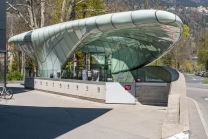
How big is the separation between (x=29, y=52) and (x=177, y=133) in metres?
29.4

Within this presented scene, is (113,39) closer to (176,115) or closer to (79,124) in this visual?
(79,124)

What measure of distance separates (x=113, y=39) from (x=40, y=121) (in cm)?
1654

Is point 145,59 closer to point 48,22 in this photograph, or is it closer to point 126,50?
point 126,50

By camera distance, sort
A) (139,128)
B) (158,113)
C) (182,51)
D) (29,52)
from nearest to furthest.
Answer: (139,128)
(158,113)
(29,52)
(182,51)

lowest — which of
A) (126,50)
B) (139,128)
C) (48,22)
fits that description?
(139,128)

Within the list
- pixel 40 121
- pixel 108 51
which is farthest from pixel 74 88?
pixel 40 121

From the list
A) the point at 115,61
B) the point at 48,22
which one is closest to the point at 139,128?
the point at 115,61

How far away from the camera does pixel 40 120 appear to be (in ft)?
45.6

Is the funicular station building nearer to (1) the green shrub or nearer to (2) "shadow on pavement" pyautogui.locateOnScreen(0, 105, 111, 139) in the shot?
(2) "shadow on pavement" pyautogui.locateOnScreen(0, 105, 111, 139)

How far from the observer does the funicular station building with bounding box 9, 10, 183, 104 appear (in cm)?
1898

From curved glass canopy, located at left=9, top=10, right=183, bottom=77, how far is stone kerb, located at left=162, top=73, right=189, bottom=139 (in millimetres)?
3353

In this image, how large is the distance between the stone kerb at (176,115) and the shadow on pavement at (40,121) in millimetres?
3286

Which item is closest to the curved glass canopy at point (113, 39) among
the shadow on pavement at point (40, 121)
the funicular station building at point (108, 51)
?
the funicular station building at point (108, 51)

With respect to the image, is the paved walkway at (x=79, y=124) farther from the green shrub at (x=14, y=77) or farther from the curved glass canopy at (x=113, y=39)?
the green shrub at (x=14, y=77)
